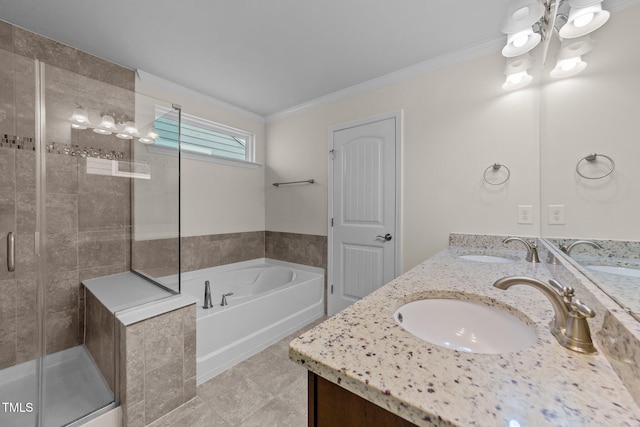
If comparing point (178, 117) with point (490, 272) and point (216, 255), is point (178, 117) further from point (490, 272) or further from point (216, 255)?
point (490, 272)

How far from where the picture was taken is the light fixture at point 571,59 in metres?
0.97

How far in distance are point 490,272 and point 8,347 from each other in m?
2.88

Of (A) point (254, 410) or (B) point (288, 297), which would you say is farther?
(B) point (288, 297)

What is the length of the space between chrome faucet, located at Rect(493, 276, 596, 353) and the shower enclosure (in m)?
1.90

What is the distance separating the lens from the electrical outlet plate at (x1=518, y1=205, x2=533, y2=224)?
1.72 metres

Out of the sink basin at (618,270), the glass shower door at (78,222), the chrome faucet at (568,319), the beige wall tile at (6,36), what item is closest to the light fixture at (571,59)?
the sink basin at (618,270)

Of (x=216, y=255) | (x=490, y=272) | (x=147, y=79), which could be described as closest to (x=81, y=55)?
(x=147, y=79)

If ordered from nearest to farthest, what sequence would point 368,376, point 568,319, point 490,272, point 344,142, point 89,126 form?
point 368,376, point 568,319, point 490,272, point 89,126, point 344,142

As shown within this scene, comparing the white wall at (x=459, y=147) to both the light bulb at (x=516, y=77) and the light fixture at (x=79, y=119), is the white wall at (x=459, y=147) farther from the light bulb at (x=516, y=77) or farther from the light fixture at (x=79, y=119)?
the light fixture at (x=79, y=119)

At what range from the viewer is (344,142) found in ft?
8.59

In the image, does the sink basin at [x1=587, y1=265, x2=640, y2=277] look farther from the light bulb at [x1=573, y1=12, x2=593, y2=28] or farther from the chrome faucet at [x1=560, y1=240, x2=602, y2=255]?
the light bulb at [x1=573, y1=12, x2=593, y2=28]

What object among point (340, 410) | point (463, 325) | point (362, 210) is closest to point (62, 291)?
point (340, 410)

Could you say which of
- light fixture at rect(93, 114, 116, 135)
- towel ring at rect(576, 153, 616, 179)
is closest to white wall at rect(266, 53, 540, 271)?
towel ring at rect(576, 153, 616, 179)

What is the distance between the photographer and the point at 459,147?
201cm
